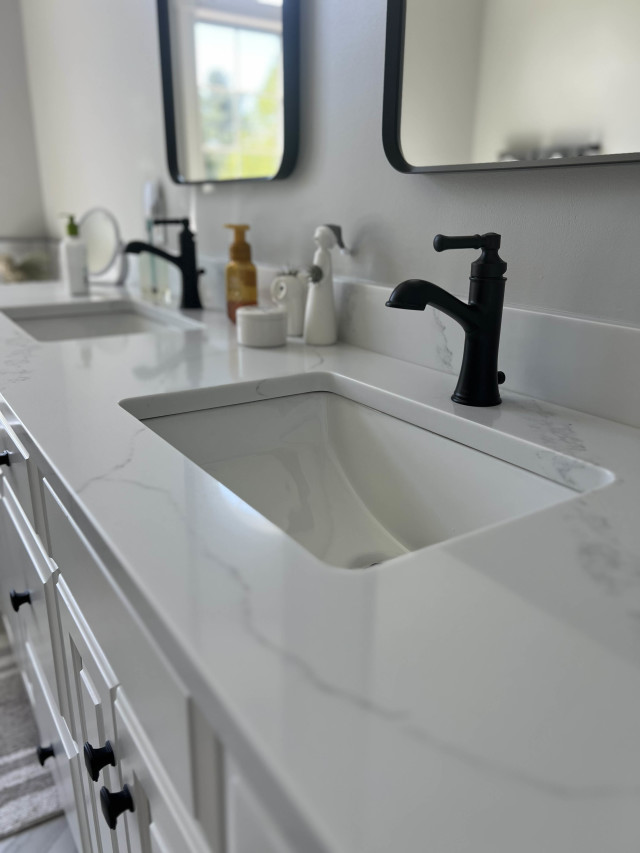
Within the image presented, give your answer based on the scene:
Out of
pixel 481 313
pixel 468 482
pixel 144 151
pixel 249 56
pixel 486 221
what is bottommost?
pixel 468 482

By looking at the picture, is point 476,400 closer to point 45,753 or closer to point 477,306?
point 477,306

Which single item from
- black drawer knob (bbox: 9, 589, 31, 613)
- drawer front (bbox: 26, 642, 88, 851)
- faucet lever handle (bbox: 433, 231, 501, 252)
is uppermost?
faucet lever handle (bbox: 433, 231, 501, 252)

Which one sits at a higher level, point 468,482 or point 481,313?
point 481,313

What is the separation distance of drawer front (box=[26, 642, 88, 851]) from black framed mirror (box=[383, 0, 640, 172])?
957 millimetres

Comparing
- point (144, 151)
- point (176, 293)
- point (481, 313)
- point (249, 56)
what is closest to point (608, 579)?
point (481, 313)

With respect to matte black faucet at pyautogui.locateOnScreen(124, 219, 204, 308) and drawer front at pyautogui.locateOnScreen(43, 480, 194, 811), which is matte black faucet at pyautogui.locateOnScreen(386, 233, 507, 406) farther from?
matte black faucet at pyautogui.locateOnScreen(124, 219, 204, 308)

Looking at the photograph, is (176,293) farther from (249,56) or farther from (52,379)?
(52,379)

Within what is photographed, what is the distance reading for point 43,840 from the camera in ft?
3.76

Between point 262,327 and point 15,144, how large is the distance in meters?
2.47

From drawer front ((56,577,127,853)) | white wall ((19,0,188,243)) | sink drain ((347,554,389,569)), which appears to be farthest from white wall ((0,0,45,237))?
sink drain ((347,554,389,569))

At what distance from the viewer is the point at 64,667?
2.70 feet

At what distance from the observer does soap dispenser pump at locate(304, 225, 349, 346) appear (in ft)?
3.67

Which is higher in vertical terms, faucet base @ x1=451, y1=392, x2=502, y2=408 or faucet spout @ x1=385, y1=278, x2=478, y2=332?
faucet spout @ x1=385, y1=278, x2=478, y2=332

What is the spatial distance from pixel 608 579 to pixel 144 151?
1.87 m
